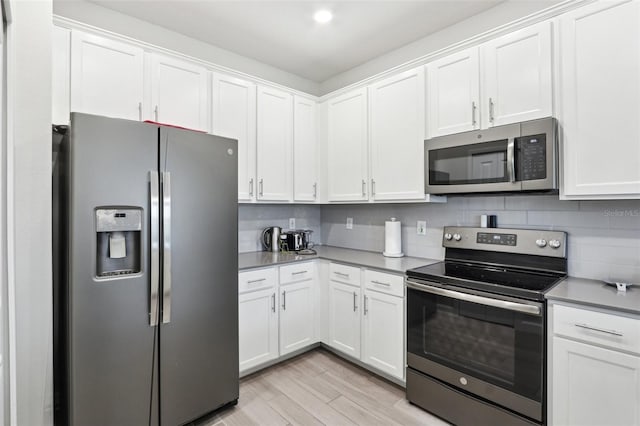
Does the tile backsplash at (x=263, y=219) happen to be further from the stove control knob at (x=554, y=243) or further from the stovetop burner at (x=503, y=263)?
the stove control knob at (x=554, y=243)

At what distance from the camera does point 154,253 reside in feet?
5.70

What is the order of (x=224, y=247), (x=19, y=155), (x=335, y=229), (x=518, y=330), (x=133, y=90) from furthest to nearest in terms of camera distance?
(x=335, y=229)
(x=133, y=90)
(x=224, y=247)
(x=518, y=330)
(x=19, y=155)

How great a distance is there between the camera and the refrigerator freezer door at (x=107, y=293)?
5.03 ft

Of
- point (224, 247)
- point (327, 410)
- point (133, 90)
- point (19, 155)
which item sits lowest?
point (327, 410)

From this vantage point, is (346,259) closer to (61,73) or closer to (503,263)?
(503,263)

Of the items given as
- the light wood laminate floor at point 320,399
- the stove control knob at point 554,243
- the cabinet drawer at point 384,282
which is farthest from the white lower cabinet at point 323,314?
the stove control knob at point 554,243

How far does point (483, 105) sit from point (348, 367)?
7.36 feet

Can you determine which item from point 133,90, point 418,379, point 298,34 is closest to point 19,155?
point 133,90

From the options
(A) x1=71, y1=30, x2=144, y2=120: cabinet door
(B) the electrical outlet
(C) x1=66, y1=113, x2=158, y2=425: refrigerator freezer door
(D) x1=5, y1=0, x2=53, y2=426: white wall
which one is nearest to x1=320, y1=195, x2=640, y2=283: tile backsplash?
(B) the electrical outlet

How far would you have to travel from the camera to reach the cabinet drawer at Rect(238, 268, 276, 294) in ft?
7.84

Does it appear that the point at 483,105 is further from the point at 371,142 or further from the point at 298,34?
the point at 298,34

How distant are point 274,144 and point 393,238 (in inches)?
53.7

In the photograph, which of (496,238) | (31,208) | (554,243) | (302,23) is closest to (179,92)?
(302,23)

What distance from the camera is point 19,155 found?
1.39 meters
